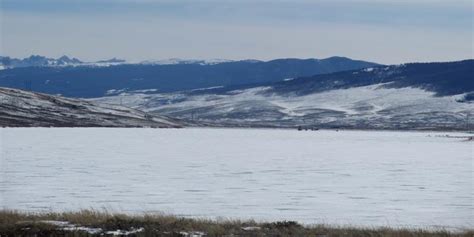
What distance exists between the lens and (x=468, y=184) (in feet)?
142

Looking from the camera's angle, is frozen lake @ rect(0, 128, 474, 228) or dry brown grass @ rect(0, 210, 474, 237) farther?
frozen lake @ rect(0, 128, 474, 228)

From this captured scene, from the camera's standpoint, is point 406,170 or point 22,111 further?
point 22,111

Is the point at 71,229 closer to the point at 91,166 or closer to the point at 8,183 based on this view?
the point at 8,183

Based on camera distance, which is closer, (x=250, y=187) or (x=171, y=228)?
(x=171, y=228)

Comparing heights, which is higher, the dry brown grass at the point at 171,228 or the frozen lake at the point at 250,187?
the dry brown grass at the point at 171,228

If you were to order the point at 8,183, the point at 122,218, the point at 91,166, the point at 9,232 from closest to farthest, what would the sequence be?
1. the point at 9,232
2. the point at 122,218
3. the point at 8,183
4. the point at 91,166

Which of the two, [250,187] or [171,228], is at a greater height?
[171,228]

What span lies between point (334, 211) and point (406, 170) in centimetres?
2302

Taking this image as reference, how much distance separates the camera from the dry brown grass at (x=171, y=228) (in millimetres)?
22312

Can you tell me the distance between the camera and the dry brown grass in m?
22.3

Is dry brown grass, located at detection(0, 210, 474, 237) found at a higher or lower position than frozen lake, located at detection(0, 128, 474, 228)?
higher

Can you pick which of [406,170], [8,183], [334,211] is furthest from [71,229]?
[406,170]

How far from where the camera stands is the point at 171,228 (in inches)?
914

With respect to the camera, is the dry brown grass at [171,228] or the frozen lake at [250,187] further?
the frozen lake at [250,187]
